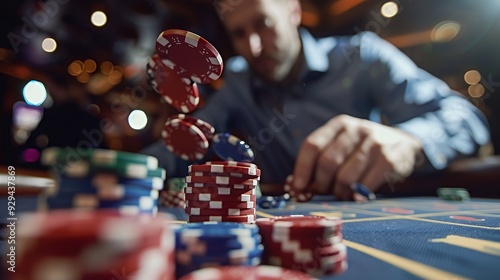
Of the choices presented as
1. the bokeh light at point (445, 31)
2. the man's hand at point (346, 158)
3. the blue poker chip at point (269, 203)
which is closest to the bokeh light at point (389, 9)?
the bokeh light at point (445, 31)

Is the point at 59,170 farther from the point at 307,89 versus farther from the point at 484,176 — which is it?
the point at 307,89

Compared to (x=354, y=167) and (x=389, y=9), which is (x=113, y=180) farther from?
(x=389, y=9)

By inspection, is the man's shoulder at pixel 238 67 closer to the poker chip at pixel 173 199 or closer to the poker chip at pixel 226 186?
the poker chip at pixel 173 199

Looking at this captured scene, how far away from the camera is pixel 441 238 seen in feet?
4.31

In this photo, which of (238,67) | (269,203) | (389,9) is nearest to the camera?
(269,203)

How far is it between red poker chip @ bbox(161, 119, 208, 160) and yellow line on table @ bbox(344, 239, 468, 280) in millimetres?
1055

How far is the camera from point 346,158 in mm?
3016

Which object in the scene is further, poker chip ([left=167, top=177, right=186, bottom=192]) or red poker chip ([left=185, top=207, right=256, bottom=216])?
poker chip ([left=167, top=177, right=186, bottom=192])

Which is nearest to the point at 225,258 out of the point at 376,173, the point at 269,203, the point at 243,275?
the point at 243,275

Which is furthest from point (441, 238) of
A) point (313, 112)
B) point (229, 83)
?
point (229, 83)

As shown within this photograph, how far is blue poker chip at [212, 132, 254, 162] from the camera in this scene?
193 cm

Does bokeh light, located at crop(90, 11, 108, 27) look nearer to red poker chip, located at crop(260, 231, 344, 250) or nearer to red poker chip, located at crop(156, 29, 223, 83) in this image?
red poker chip, located at crop(156, 29, 223, 83)

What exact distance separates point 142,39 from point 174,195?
658 cm

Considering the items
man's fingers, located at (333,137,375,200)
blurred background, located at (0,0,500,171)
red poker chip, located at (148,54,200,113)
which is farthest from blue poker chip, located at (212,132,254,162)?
blurred background, located at (0,0,500,171)
